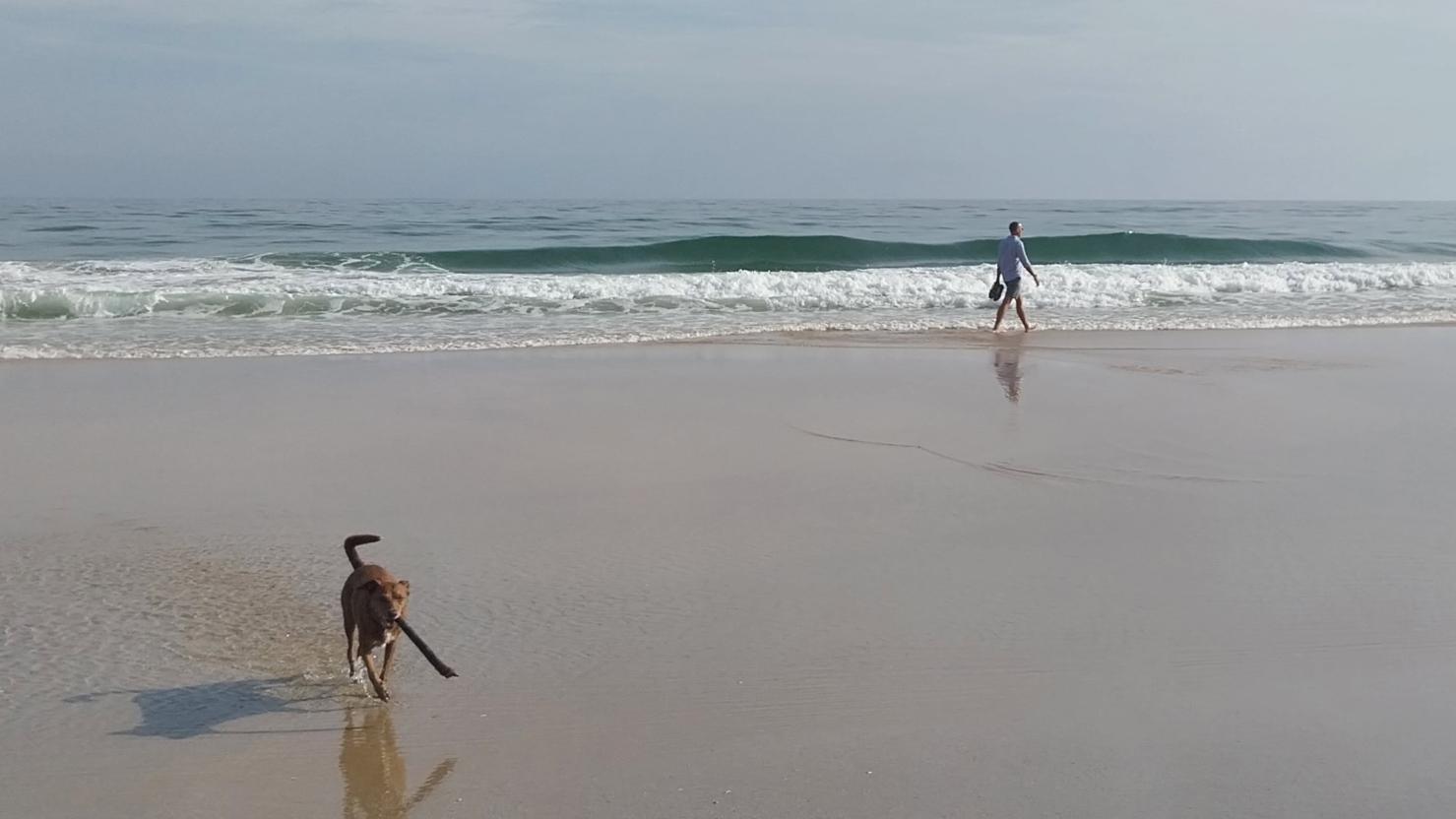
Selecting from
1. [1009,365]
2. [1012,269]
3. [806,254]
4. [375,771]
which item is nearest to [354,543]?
[375,771]

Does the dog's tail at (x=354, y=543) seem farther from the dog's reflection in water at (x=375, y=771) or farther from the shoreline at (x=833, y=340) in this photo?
the shoreline at (x=833, y=340)

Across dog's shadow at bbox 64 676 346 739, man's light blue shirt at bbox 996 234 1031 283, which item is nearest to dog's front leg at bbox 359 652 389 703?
dog's shadow at bbox 64 676 346 739

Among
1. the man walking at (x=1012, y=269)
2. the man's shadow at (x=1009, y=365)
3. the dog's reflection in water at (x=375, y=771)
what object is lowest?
the dog's reflection in water at (x=375, y=771)

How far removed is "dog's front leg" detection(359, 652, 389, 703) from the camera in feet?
13.3

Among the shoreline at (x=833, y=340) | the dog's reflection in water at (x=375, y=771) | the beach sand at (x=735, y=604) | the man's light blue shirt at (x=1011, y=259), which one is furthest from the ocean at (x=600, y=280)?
the dog's reflection in water at (x=375, y=771)

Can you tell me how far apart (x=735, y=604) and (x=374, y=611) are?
1616 millimetres

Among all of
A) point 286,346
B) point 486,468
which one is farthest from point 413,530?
point 286,346

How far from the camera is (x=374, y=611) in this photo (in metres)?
3.96

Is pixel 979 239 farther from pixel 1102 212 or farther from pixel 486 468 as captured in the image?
pixel 486 468

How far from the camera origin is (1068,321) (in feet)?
52.3

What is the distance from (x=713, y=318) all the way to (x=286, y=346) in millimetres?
5065

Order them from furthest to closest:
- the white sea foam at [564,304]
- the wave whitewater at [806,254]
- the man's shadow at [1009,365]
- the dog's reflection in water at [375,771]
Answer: the wave whitewater at [806,254], the white sea foam at [564,304], the man's shadow at [1009,365], the dog's reflection in water at [375,771]

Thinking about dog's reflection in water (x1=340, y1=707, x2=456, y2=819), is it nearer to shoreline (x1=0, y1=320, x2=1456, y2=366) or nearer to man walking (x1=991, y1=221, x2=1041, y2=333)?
shoreline (x1=0, y1=320, x2=1456, y2=366)

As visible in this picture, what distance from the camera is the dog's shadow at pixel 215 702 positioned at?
398 cm
